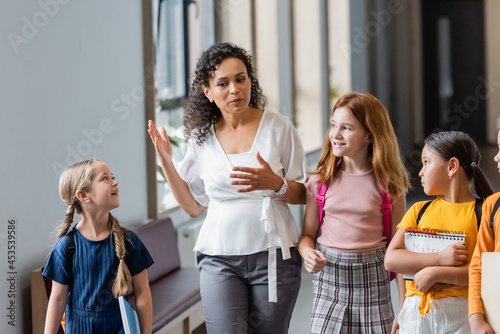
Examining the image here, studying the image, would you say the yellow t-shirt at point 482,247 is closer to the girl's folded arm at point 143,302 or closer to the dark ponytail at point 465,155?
the dark ponytail at point 465,155

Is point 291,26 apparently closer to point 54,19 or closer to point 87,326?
point 54,19

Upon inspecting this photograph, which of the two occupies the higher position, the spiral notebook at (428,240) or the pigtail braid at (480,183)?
the pigtail braid at (480,183)

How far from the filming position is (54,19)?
3172mm

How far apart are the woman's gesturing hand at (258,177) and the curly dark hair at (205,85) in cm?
29

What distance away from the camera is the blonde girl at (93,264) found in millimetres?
2090

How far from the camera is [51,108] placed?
10.3 feet

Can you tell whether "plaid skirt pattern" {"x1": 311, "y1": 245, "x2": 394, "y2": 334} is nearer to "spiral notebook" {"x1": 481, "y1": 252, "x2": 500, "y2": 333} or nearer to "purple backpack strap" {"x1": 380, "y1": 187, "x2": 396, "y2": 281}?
"purple backpack strap" {"x1": 380, "y1": 187, "x2": 396, "y2": 281}

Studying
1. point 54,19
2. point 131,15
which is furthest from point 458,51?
point 54,19

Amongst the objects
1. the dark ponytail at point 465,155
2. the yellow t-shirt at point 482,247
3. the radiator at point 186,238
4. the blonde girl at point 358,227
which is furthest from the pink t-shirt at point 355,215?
the radiator at point 186,238

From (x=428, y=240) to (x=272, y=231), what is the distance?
21.1 inches

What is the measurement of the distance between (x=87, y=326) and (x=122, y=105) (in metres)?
1.97

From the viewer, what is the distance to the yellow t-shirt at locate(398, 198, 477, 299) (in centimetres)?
189

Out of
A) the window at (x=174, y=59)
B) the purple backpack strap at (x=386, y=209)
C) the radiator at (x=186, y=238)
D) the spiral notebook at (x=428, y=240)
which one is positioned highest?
the window at (x=174, y=59)

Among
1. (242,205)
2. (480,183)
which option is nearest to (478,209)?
(480,183)
